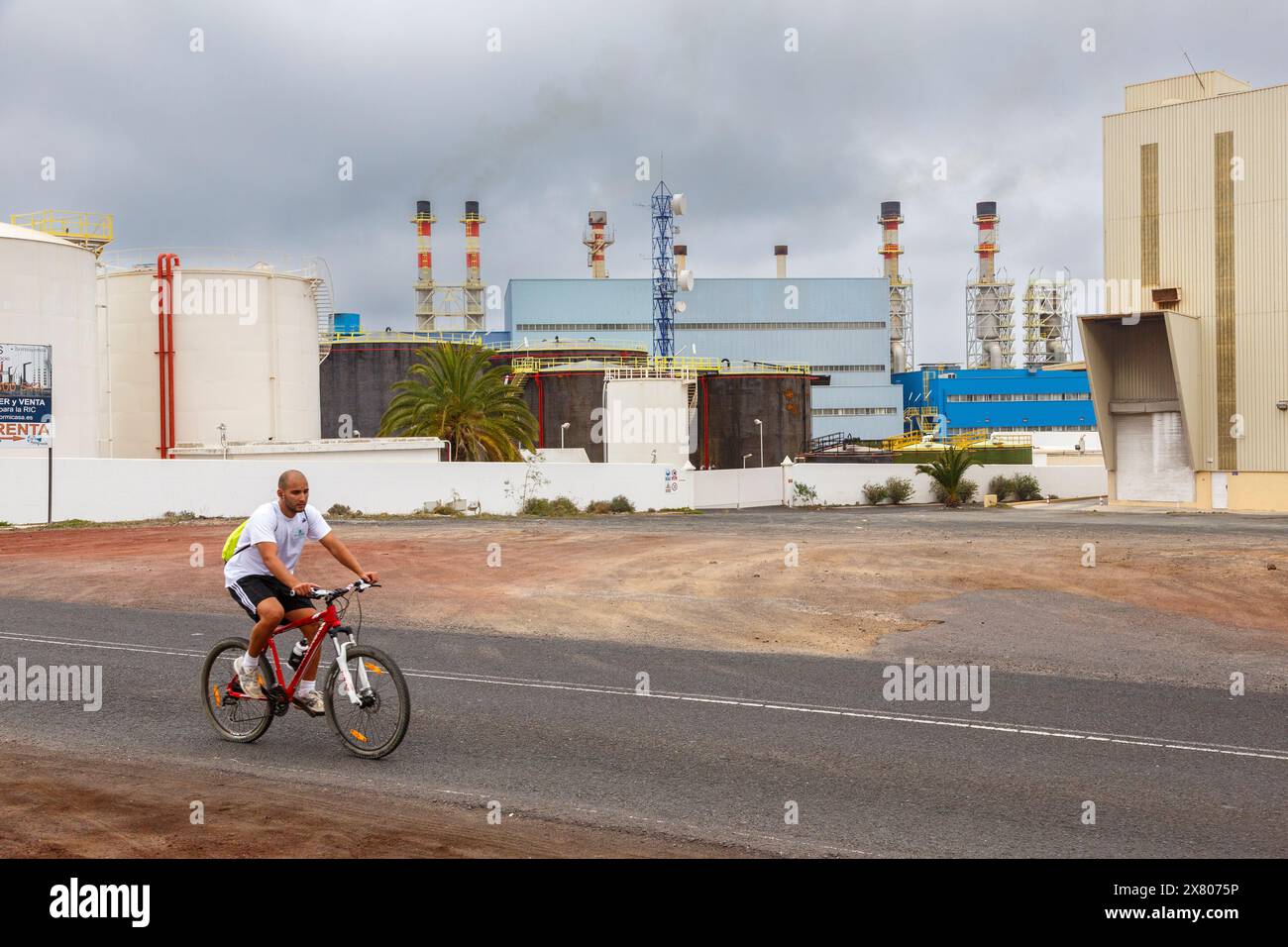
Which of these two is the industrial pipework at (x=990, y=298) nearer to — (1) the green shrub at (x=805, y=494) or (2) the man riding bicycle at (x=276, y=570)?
(1) the green shrub at (x=805, y=494)

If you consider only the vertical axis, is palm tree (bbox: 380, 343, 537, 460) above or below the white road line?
above

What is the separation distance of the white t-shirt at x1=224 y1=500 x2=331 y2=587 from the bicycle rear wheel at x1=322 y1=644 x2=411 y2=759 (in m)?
0.81

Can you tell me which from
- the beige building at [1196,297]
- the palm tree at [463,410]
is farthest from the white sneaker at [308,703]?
the beige building at [1196,297]

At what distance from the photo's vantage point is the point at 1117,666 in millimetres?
11789

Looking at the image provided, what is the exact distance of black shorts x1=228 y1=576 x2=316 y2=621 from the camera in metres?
7.95

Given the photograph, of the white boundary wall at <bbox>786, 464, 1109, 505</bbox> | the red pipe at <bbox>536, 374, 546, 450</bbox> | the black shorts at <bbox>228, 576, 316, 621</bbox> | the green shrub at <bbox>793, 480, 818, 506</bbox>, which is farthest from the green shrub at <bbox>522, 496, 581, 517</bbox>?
the black shorts at <bbox>228, 576, 316, 621</bbox>

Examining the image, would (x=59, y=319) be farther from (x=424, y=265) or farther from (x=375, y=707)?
(x=424, y=265)

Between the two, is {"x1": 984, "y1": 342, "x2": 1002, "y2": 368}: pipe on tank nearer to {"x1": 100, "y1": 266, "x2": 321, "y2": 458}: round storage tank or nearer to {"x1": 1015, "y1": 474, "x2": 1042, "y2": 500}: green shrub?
{"x1": 1015, "y1": 474, "x2": 1042, "y2": 500}: green shrub

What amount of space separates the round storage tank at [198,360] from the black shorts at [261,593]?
38035 mm

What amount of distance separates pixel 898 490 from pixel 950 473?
9.41 ft

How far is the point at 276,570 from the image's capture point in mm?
7641

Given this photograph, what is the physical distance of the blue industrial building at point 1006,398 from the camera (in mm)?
107812
